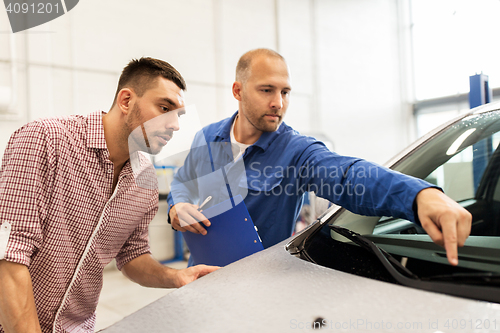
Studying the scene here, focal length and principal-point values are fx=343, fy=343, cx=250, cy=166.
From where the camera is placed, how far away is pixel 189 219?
1186mm

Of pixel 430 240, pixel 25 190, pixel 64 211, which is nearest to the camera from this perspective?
pixel 430 240

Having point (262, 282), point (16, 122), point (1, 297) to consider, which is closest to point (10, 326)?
point (1, 297)

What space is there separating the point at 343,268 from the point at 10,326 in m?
0.87

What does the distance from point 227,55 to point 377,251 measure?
4.78 m

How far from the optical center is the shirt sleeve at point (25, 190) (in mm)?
887

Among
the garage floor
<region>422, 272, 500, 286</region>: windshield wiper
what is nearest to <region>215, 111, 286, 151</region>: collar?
<region>422, 272, 500, 286</region>: windshield wiper

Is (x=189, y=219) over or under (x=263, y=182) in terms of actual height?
under

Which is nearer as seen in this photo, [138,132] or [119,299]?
[138,132]

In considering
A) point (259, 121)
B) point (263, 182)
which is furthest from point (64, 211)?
point (259, 121)

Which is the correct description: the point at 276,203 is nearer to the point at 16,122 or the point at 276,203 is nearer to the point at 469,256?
the point at 469,256

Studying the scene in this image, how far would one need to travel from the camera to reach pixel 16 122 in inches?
138

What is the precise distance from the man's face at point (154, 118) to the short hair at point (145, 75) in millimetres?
27

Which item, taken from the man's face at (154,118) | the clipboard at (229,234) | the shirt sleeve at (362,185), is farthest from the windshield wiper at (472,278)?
the man's face at (154,118)

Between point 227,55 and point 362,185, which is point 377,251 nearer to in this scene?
point 362,185
